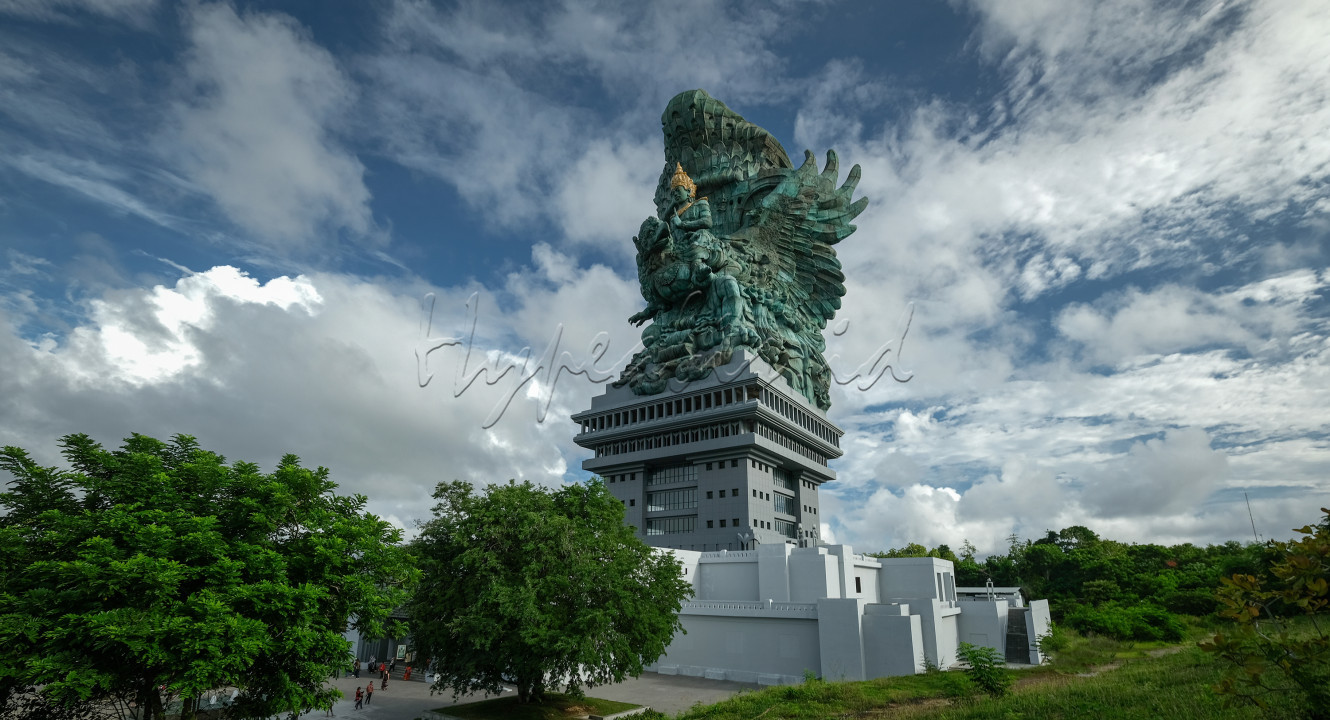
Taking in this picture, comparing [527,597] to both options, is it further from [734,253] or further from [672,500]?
[734,253]

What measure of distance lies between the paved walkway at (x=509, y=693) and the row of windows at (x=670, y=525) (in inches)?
1231

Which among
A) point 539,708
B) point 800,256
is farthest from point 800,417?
point 539,708

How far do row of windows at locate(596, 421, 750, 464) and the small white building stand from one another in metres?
21.7

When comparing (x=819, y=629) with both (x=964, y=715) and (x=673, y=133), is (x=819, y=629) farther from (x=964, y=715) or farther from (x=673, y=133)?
(x=673, y=133)

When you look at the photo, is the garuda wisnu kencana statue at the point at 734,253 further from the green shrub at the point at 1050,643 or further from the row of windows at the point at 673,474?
the green shrub at the point at 1050,643

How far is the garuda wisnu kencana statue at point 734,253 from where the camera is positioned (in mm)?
86688

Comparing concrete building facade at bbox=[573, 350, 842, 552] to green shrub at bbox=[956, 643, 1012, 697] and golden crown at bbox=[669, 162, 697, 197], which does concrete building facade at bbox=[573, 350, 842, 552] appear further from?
green shrub at bbox=[956, 643, 1012, 697]

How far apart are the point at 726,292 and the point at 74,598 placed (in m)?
72.7

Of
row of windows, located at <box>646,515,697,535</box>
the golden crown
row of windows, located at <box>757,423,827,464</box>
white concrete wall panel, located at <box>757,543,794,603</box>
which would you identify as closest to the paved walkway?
white concrete wall panel, located at <box>757,543,794,603</box>

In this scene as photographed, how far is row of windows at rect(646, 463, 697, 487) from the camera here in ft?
266

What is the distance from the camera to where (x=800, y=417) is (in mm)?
87688

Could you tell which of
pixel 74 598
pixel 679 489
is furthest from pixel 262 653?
pixel 679 489

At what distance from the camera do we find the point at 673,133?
105 metres

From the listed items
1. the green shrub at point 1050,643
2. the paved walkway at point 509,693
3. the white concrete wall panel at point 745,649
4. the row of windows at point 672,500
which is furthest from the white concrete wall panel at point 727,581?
the row of windows at point 672,500
